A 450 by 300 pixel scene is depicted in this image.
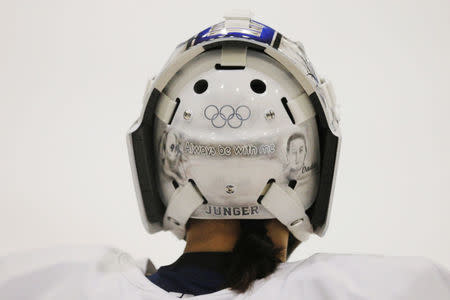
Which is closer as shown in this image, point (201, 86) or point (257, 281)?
point (257, 281)

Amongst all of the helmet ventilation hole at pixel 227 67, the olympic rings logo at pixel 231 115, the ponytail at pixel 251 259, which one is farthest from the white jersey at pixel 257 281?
the helmet ventilation hole at pixel 227 67

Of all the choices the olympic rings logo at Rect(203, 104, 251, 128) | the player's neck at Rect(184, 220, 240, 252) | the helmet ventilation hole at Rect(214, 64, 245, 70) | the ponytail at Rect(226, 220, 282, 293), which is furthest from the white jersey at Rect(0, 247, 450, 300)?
the helmet ventilation hole at Rect(214, 64, 245, 70)

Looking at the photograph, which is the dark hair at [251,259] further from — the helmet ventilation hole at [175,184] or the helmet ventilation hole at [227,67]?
the helmet ventilation hole at [227,67]

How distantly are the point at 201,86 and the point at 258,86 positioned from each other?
12 cm

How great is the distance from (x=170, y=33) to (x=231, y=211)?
1.47 metres

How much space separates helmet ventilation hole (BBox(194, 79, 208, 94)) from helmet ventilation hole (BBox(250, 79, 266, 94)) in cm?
10

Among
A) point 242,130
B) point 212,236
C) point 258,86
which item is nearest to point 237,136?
point 242,130

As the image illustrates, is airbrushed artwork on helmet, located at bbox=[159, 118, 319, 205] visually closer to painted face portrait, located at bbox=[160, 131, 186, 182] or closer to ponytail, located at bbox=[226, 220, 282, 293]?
painted face portrait, located at bbox=[160, 131, 186, 182]

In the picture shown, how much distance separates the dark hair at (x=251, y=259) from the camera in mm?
1451

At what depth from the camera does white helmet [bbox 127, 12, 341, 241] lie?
1.52 m

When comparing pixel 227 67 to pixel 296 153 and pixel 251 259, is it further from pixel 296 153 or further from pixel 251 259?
pixel 251 259

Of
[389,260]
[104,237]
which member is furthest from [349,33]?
[389,260]

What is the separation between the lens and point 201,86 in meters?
1.58

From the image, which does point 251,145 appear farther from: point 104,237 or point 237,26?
point 104,237
